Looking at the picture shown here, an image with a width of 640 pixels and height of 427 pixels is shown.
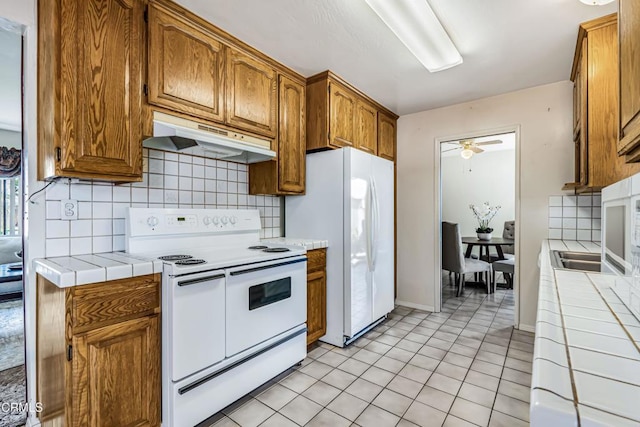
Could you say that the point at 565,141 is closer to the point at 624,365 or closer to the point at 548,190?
the point at 548,190

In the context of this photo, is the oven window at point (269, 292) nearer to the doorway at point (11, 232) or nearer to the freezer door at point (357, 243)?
the freezer door at point (357, 243)

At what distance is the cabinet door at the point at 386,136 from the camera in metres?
3.45

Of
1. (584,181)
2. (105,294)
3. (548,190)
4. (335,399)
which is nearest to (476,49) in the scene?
(584,181)

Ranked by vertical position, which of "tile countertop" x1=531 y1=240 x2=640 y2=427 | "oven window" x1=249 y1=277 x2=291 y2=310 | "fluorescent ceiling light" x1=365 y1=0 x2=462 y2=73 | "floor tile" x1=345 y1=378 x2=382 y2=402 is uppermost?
"fluorescent ceiling light" x1=365 y1=0 x2=462 y2=73

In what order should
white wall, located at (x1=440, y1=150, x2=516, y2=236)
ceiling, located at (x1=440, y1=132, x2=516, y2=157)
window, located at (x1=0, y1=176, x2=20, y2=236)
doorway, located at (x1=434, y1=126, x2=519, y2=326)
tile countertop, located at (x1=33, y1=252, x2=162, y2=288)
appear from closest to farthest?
tile countertop, located at (x1=33, y1=252, x2=162, y2=288) → window, located at (x1=0, y1=176, x2=20, y2=236) → doorway, located at (x1=434, y1=126, x2=519, y2=326) → ceiling, located at (x1=440, y1=132, x2=516, y2=157) → white wall, located at (x1=440, y1=150, x2=516, y2=236)

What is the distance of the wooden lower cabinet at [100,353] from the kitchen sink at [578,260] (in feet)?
7.14

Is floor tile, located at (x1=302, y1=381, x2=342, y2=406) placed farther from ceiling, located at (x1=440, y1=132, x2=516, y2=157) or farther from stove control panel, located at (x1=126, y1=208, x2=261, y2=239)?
ceiling, located at (x1=440, y1=132, x2=516, y2=157)

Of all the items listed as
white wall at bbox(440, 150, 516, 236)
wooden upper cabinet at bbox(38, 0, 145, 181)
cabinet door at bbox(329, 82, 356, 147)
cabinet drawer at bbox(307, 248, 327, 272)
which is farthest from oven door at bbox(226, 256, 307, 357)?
white wall at bbox(440, 150, 516, 236)

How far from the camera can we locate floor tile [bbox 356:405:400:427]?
1642 millimetres

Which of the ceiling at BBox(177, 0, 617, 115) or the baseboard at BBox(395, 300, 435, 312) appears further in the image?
the baseboard at BBox(395, 300, 435, 312)

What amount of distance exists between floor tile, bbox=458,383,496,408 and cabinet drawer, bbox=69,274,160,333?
186cm

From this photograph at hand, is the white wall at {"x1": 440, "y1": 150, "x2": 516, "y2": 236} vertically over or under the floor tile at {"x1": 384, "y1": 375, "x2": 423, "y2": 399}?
over

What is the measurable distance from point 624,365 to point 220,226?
2.12 m

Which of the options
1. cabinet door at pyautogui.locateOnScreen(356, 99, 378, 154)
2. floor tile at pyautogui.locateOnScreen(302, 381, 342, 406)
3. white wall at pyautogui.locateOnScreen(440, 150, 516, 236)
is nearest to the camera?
floor tile at pyautogui.locateOnScreen(302, 381, 342, 406)
